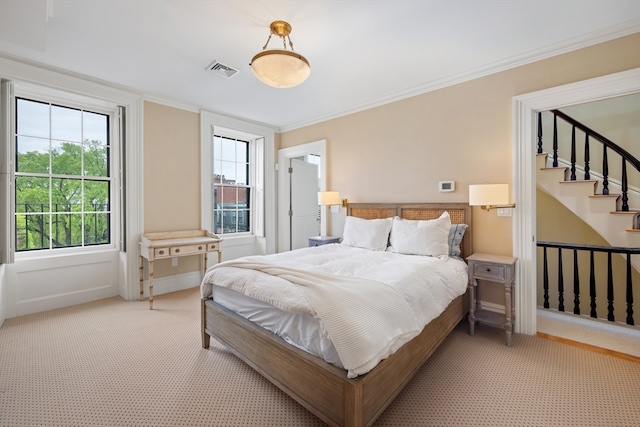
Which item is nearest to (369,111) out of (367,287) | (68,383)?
(367,287)

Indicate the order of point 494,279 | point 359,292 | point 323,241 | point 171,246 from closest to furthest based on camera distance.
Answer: point 359,292
point 494,279
point 171,246
point 323,241

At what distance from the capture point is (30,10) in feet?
5.98

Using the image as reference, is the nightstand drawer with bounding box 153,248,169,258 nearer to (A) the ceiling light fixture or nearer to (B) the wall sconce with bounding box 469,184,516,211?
(A) the ceiling light fixture

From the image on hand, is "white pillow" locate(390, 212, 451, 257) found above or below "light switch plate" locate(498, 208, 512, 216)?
below

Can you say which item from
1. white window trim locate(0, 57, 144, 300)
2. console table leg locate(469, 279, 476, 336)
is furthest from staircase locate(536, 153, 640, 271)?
white window trim locate(0, 57, 144, 300)

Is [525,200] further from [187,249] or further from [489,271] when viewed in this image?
[187,249]

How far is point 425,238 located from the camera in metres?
2.87

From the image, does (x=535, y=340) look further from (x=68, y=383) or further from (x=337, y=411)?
(x=68, y=383)

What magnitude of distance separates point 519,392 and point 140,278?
405 cm

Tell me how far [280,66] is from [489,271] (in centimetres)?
250

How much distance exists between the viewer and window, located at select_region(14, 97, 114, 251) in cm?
318

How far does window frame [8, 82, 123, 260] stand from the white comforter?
7.22 ft

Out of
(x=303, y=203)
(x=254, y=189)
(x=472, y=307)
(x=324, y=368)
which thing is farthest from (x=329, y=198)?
(x=324, y=368)

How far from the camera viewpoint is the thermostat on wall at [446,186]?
127 inches
